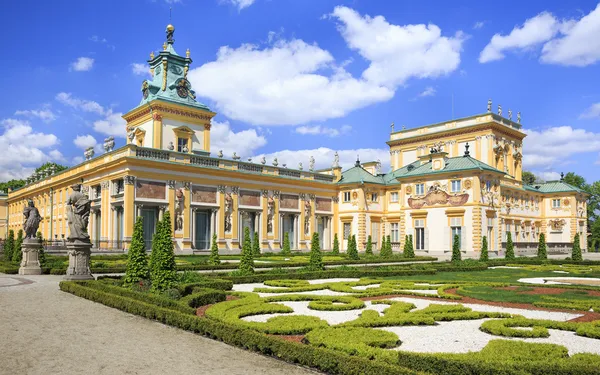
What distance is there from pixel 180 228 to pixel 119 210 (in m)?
4.68

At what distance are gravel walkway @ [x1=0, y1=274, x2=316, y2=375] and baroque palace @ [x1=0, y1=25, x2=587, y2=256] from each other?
26407mm

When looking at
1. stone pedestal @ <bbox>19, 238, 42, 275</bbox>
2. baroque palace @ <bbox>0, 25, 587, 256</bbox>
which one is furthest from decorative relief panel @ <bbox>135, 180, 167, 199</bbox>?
stone pedestal @ <bbox>19, 238, 42, 275</bbox>

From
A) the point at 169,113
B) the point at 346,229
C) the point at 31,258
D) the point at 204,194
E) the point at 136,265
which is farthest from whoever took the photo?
the point at 346,229

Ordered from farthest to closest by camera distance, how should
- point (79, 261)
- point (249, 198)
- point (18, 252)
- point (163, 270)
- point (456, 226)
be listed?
1. point (249, 198)
2. point (456, 226)
3. point (18, 252)
4. point (79, 261)
5. point (163, 270)

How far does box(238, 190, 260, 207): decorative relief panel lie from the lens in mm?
44438

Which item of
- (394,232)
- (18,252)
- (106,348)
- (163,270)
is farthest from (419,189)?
(106,348)

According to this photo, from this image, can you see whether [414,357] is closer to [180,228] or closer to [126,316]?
[126,316]

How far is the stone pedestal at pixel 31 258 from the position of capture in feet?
75.2

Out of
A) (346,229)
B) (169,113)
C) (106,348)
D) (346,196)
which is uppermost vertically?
(169,113)

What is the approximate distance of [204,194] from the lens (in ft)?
138

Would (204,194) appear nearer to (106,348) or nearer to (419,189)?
(419,189)

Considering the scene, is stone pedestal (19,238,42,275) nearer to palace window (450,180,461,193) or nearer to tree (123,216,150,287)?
tree (123,216,150,287)

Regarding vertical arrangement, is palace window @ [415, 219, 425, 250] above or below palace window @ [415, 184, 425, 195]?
below

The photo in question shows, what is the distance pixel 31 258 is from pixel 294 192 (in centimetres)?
2811
